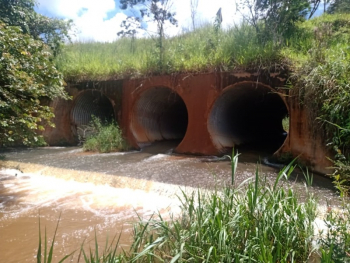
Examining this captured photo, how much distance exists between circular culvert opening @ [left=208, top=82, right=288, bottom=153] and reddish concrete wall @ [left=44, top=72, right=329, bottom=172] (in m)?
0.22

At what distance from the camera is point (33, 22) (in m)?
11.5

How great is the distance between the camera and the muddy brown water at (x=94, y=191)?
3.68m

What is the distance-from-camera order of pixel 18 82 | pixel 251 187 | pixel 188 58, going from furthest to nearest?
pixel 188 58
pixel 18 82
pixel 251 187

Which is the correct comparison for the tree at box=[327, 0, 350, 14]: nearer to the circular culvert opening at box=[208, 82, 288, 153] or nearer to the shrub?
the circular culvert opening at box=[208, 82, 288, 153]

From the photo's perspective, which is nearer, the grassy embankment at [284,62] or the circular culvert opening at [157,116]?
the grassy embankment at [284,62]

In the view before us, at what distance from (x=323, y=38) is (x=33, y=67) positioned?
5995mm

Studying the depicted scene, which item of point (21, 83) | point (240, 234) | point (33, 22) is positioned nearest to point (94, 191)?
point (21, 83)

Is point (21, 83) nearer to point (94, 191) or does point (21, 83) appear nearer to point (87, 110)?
point (94, 191)

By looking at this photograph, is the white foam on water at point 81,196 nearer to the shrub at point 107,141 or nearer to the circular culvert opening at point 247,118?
the shrub at point 107,141


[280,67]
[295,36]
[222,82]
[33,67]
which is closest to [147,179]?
[33,67]

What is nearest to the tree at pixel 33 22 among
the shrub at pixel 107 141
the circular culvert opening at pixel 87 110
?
the circular culvert opening at pixel 87 110

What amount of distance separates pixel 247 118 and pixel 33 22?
849 centimetres

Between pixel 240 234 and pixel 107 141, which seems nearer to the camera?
pixel 240 234

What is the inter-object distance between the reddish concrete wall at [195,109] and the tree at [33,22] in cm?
257
